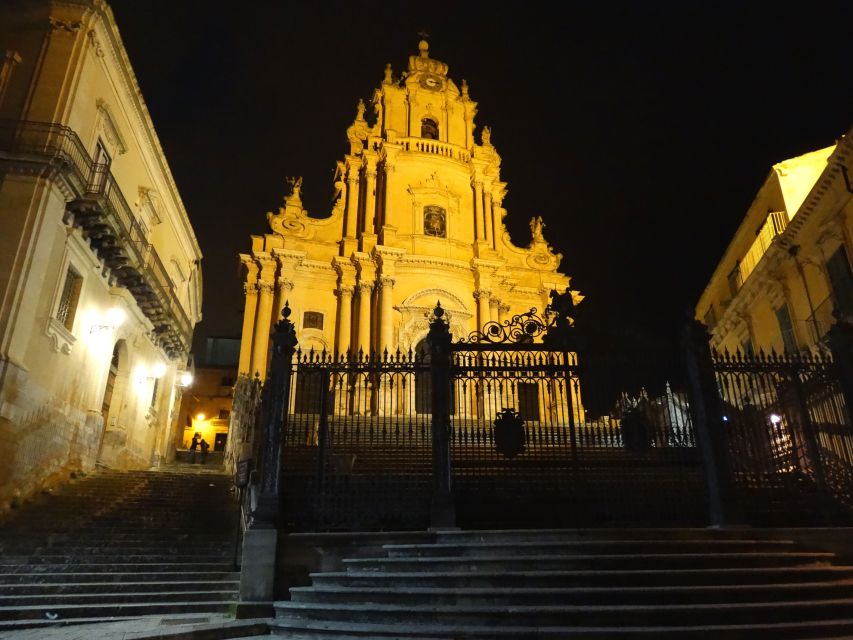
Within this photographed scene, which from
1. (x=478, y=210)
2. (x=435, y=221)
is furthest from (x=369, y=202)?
(x=478, y=210)

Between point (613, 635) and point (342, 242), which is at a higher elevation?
point (342, 242)

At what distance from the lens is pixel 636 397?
37.5 feet

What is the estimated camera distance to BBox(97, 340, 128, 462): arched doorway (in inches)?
746

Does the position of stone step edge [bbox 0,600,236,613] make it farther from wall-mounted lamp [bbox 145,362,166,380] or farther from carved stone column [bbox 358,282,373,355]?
carved stone column [bbox 358,282,373,355]

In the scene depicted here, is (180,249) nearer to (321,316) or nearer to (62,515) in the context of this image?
(321,316)

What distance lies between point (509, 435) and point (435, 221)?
20706mm

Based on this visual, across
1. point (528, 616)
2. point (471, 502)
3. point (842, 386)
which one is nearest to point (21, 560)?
point (471, 502)

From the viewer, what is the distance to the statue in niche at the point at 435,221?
29125 mm

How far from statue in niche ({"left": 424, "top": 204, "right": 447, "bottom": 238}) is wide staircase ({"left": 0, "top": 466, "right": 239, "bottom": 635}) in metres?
17.8

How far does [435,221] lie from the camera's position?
2934cm

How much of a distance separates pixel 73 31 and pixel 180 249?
1125cm

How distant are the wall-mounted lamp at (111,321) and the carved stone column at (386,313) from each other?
10474mm

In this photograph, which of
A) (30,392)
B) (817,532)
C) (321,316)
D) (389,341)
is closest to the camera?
(817,532)

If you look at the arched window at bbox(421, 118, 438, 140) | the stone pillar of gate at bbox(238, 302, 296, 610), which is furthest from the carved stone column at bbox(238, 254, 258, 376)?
the stone pillar of gate at bbox(238, 302, 296, 610)
